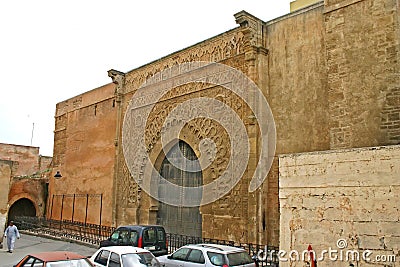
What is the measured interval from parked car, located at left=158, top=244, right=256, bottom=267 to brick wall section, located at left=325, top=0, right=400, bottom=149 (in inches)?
141

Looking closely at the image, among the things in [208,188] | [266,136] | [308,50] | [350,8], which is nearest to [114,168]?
[208,188]

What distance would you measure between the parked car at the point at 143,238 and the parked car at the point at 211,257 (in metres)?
1.99

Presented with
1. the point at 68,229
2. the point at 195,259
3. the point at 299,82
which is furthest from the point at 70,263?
the point at 68,229

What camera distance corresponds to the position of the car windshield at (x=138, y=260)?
7221 mm

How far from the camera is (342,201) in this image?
7277mm

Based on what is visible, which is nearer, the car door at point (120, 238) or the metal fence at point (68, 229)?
the car door at point (120, 238)

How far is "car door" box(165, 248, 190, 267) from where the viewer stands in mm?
8234

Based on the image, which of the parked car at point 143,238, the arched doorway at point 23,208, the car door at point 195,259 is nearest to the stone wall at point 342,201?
the car door at point 195,259

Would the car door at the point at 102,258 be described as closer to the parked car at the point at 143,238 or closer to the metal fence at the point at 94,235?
the parked car at the point at 143,238

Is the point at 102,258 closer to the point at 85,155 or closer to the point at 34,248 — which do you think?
the point at 34,248

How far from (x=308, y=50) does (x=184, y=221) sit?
7039 mm

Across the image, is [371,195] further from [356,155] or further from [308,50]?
[308,50]

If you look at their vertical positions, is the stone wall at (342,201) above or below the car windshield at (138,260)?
above

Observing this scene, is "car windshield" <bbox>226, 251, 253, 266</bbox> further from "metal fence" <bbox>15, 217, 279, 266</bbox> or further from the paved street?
the paved street
